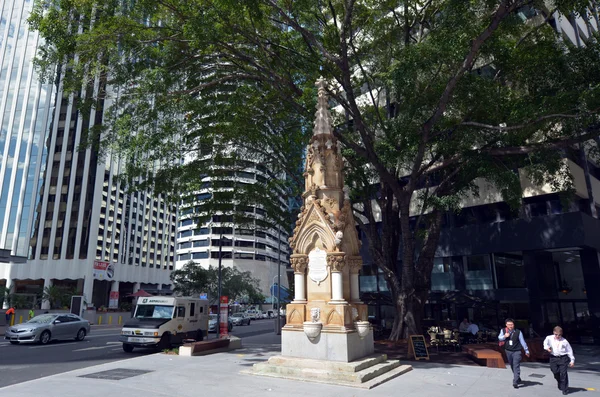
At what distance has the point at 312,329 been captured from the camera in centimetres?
1098

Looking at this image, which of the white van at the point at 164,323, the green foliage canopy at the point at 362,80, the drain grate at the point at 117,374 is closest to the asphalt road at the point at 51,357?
the white van at the point at 164,323

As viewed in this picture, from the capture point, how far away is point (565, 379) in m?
9.15

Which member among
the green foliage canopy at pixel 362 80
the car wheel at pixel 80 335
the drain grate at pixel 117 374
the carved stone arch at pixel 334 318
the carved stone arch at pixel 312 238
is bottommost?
the drain grate at pixel 117 374

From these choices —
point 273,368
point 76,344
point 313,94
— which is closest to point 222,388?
point 273,368

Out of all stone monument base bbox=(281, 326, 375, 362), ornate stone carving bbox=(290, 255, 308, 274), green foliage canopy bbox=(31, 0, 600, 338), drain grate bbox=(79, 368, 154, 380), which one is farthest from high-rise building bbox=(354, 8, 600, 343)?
drain grate bbox=(79, 368, 154, 380)

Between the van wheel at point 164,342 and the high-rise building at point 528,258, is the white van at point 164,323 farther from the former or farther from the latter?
the high-rise building at point 528,258

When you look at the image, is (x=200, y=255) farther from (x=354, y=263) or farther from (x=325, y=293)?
(x=325, y=293)

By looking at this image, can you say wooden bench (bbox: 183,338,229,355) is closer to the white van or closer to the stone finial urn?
the white van

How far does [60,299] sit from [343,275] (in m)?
37.5

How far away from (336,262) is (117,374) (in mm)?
6389

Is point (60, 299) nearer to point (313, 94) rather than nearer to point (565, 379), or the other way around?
point (313, 94)

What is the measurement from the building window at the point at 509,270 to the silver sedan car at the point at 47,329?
75.2 feet

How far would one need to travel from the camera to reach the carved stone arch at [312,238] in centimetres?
1162

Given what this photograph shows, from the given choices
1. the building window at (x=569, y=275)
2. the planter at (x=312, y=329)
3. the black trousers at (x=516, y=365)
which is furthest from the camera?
the building window at (x=569, y=275)
